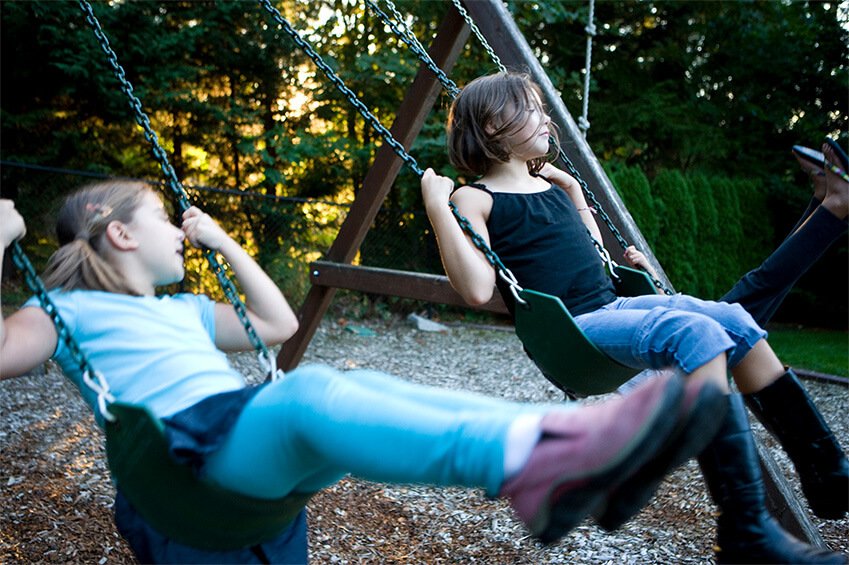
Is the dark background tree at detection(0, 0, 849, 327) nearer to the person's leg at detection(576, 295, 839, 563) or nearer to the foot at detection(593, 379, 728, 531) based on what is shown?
the person's leg at detection(576, 295, 839, 563)

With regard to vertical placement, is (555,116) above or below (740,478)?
above

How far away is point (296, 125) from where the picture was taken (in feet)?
27.2

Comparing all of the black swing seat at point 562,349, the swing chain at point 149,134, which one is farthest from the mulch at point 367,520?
the swing chain at point 149,134

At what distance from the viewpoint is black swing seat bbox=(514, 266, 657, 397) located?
1.64 m

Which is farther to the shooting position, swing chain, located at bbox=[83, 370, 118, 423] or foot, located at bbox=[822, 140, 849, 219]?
foot, located at bbox=[822, 140, 849, 219]

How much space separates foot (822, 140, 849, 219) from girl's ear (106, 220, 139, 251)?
1.73 metres

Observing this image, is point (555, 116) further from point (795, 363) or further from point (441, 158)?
point (441, 158)

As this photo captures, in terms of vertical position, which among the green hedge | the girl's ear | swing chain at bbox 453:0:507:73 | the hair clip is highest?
swing chain at bbox 453:0:507:73

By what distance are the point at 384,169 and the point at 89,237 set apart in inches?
78.4

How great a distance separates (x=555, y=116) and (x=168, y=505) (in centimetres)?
191

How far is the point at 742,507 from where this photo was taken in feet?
4.20

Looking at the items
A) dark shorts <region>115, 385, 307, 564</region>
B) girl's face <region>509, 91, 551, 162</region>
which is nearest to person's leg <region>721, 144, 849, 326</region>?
girl's face <region>509, 91, 551, 162</region>

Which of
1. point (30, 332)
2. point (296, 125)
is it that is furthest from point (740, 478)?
point (296, 125)

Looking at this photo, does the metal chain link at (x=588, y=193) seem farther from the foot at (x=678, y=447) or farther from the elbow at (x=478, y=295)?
the foot at (x=678, y=447)
